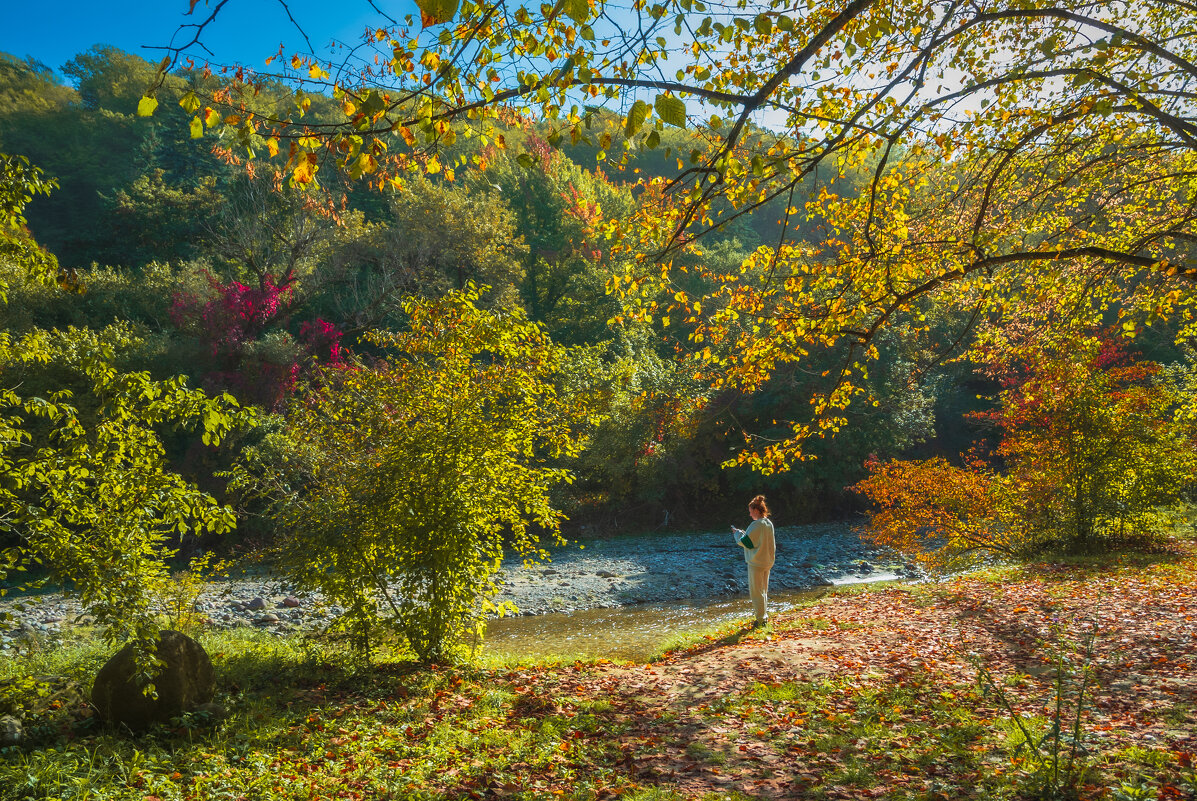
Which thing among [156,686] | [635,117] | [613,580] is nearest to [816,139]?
[635,117]

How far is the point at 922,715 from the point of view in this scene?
5.16 m

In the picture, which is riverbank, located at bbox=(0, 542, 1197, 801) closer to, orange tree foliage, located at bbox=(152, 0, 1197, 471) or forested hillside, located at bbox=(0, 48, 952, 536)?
orange tree foliage, located at bbox=(152, 0, 1197, 471)

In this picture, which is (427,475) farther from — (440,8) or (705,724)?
(440,8)

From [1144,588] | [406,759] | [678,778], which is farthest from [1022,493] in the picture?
[406,759]

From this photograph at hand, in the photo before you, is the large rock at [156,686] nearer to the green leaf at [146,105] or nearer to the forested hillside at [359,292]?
the green leaf at [146,105]

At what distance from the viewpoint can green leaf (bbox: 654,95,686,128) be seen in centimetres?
290

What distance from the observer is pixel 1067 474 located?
480 inches

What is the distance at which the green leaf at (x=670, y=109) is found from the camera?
9.51 feet

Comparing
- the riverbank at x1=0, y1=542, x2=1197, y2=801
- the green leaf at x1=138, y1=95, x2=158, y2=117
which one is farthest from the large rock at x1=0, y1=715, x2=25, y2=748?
the green leaf at x1=138, y1=95, x2=158, y2=117

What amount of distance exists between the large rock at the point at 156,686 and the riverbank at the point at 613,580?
4.05 metres

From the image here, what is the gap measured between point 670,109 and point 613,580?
13524 mm

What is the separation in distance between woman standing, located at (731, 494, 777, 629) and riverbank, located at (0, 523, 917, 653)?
3.09 meters

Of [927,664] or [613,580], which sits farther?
[613,580]

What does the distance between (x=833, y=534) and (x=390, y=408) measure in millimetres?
17144
